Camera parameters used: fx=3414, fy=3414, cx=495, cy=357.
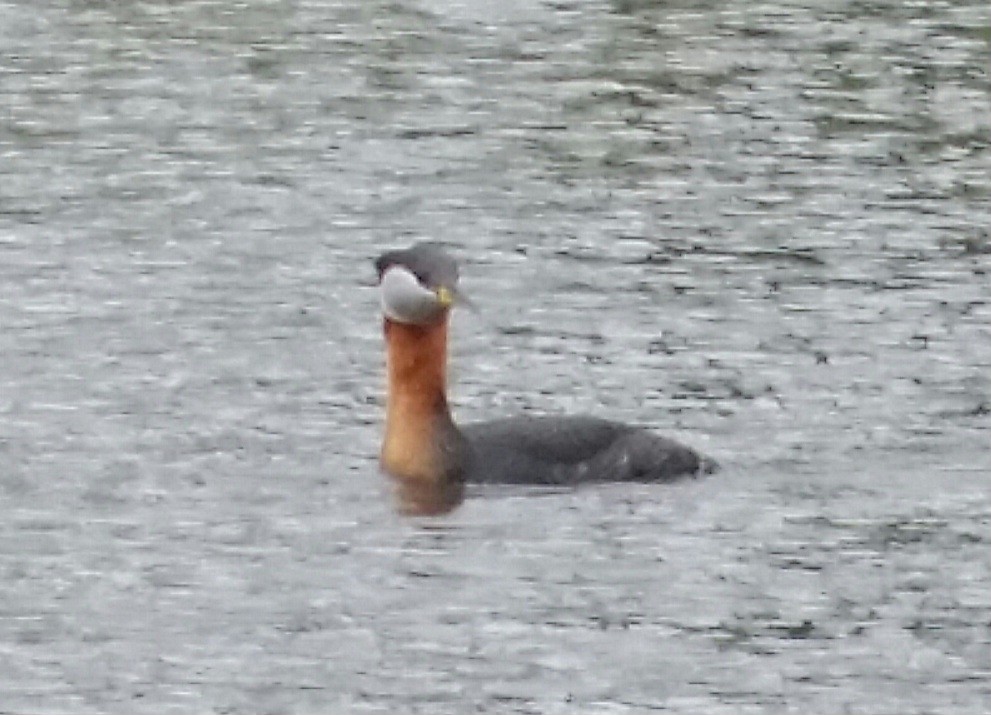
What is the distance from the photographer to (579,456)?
19.2 m

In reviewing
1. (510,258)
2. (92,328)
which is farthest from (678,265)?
(92,328)

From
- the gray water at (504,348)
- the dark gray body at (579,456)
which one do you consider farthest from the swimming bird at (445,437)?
the gray water at (504,348)

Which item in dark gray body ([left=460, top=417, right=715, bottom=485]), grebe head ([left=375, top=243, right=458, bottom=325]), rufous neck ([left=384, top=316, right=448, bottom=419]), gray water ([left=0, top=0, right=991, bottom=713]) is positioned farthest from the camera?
rufous neck ([left=384, top=316, right=448, bottom=419])

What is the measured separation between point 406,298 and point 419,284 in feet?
0.41

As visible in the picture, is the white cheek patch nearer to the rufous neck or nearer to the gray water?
the rufous neck

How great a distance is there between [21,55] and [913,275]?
509 inches

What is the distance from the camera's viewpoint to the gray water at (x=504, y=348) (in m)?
16.0

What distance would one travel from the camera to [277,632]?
53.1 feet

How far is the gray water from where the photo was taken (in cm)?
1598

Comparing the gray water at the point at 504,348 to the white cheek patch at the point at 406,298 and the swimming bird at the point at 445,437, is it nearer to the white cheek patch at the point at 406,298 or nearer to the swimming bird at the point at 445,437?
the swimming bird at the point at 445,437

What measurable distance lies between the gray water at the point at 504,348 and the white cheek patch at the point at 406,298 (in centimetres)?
95

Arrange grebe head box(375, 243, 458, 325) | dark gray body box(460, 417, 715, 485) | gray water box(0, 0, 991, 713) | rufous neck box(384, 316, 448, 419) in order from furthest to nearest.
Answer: rufous neck box(384, 316, 448, 419) → grebe head box(375, 243, 458, 325) → dark gray body box(460, 417, 715, 485) → gray water box(0, 0, 991, 713)

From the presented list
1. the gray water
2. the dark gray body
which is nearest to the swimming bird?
the dark gray body

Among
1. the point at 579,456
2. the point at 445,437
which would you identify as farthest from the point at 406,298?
the point at 579,456
